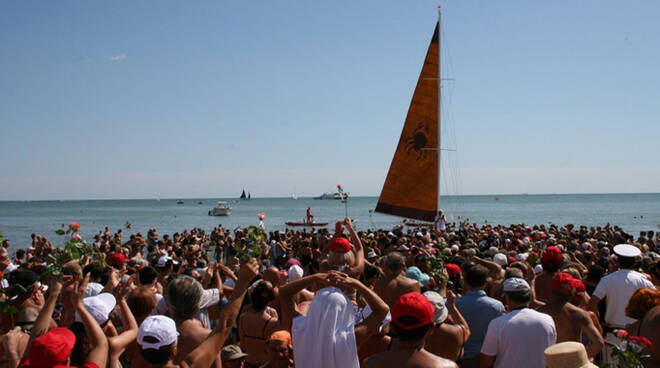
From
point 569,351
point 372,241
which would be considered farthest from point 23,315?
point 372,241

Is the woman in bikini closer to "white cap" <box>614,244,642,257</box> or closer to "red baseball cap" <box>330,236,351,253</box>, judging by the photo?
"red baseball cap" <box>330,236,351,253</box>

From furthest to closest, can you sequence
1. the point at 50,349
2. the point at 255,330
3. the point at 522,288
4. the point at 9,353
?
the point at 255,330
the point at 522,288
the point at 9,353
the point at 50,349

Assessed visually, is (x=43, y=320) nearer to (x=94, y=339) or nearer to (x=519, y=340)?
(x=94, y=339)

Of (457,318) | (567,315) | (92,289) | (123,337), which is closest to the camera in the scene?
(123,337)

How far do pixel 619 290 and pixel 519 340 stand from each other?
2357 millimetres

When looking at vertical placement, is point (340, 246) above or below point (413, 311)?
above

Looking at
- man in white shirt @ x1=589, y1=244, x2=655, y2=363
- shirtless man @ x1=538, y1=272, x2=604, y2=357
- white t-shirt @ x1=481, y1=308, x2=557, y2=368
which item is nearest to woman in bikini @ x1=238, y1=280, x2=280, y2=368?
white t-shirt @ x1=481, y1=308, x2=557, y2=368

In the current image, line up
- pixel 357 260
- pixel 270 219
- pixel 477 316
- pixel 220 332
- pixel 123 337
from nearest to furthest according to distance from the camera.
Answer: pixel 220 332
pixel 123 337
pixel 357 260
pixel 477 316
pixel 270 219

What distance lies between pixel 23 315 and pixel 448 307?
3.48m

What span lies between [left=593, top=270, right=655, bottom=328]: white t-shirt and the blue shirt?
1667 millimetres

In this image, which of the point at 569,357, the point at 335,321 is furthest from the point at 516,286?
the point at 335,321

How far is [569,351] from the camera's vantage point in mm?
3008

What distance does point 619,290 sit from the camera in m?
5.61

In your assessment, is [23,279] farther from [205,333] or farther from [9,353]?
[205,333]
